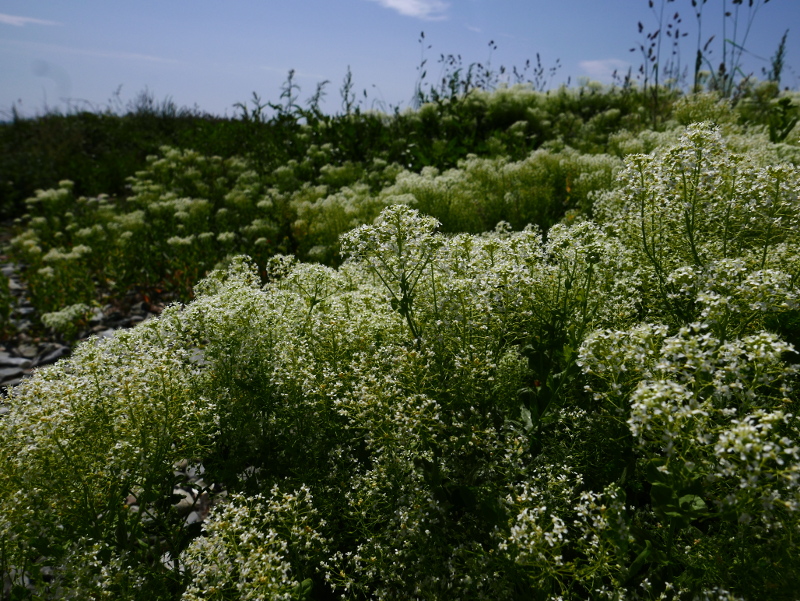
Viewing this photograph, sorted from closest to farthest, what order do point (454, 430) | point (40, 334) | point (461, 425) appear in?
point (461, 425)
point (454, 430)
point (40, 334)

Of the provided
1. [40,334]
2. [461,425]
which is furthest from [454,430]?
[40,334]

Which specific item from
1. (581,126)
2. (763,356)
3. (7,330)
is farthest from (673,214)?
(7,330)

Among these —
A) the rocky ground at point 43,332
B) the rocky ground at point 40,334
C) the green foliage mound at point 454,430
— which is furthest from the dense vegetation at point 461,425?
the rocky ground at point 40,334

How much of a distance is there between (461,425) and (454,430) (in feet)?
0.54

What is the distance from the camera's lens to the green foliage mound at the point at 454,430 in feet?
5.69

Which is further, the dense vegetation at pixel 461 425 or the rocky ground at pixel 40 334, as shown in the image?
the rocky ground at pixel 40 334

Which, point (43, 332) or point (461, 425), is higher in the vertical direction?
point (461, 425)

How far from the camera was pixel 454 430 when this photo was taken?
2260 mm

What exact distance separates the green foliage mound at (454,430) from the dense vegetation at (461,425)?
0.01m

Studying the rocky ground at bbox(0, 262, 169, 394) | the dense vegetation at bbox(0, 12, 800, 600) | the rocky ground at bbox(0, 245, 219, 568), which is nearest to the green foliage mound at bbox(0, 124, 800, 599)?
the dense vegetation at bbox(0, 12, 800, 600)

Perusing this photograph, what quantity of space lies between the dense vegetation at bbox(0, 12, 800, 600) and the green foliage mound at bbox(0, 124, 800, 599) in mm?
15

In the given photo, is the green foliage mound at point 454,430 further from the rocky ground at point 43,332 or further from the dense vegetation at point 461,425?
the rocky ground at point 43,332

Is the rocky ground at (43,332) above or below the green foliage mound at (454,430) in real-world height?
below

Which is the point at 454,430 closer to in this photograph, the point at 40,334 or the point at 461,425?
the point at 461,425
